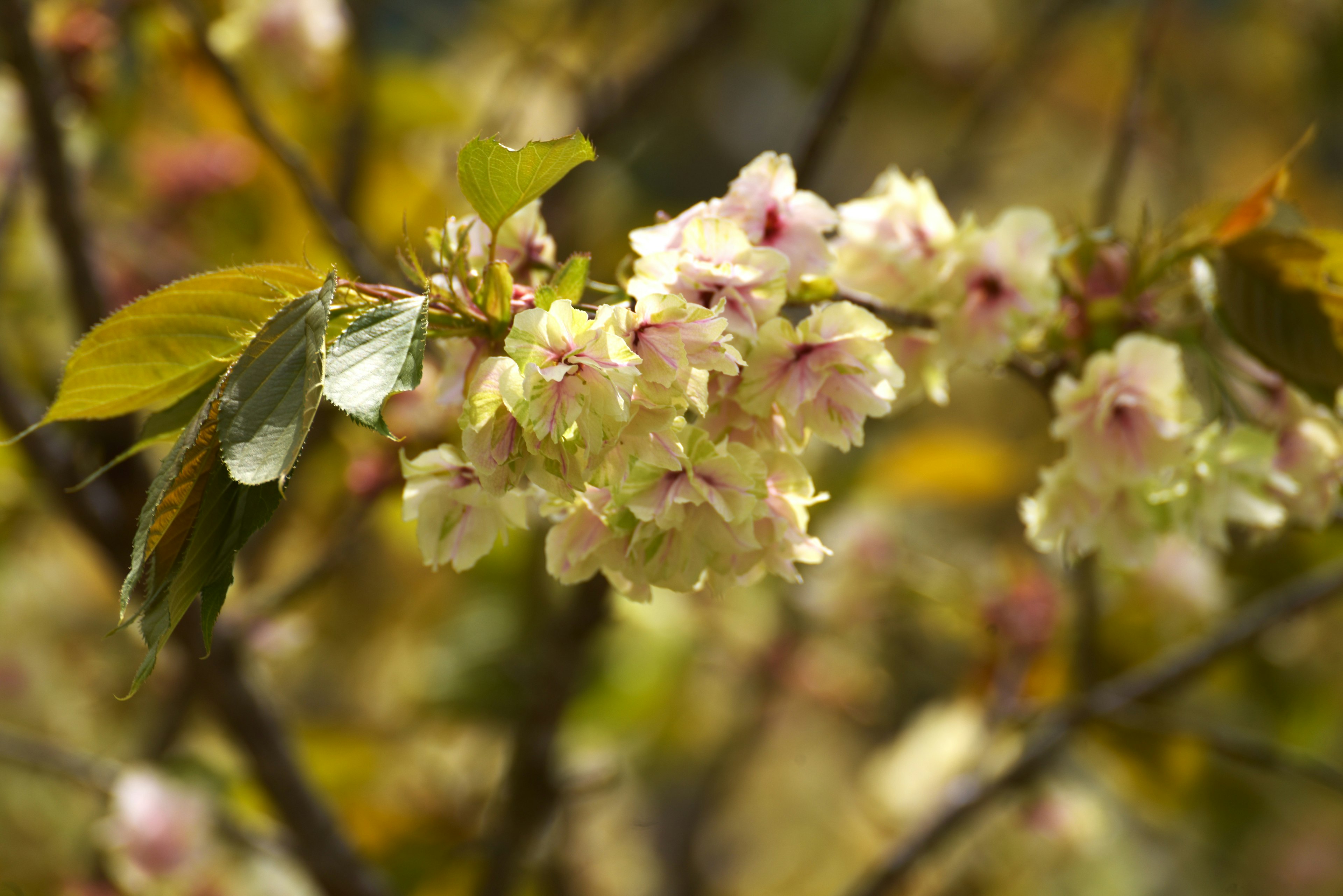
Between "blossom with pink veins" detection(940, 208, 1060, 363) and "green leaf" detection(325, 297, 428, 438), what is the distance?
346 mm

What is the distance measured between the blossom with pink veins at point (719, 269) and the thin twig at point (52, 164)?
2.34ft

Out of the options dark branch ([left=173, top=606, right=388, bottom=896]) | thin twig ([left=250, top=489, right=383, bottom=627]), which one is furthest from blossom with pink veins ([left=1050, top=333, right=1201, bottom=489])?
dark branch ([left=173, top=606, right=388, bottom=896])

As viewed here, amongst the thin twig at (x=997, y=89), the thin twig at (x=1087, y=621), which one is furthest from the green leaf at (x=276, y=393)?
the thin twig at (x=997, y=89)

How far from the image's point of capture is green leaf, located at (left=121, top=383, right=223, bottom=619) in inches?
17.0

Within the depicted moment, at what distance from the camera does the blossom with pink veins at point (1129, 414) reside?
62 cm

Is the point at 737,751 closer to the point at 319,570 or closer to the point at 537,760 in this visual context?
the point at 537,760

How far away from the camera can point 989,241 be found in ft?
2.13

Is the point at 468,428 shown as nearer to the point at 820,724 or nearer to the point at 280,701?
the point at 280,701

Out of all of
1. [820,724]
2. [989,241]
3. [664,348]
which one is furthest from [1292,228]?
[820,724]

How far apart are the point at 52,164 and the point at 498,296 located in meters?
0.71

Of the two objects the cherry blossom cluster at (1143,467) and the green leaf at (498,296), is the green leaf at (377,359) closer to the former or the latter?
Result: the green leaf at (498,296)

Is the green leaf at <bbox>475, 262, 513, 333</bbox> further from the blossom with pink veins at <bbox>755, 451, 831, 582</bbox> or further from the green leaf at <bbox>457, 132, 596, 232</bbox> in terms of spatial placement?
the blossom with pink veins at <bbox>755, 451, 831, 582</bbox>

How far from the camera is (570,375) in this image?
1.46 ft

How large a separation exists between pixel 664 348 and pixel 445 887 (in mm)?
1364
